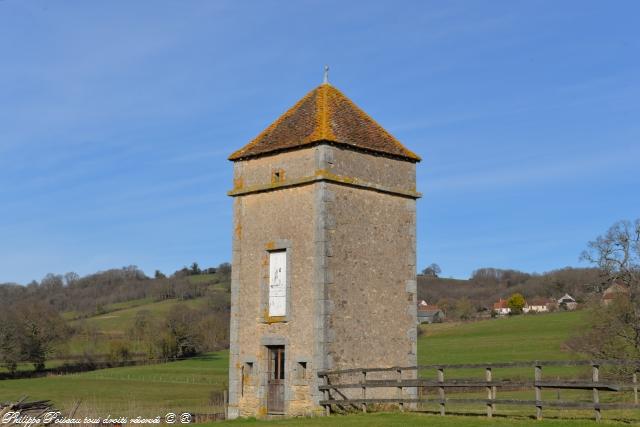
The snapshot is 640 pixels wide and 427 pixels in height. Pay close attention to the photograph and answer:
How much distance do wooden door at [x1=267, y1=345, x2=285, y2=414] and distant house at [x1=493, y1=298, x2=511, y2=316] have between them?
7783cm

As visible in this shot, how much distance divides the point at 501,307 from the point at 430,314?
10485mm

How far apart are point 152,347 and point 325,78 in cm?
5591

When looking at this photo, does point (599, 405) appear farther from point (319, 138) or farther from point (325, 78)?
point (325, 78)

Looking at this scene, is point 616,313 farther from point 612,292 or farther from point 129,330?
point 129,330

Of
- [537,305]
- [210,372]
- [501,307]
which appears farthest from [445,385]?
[501,307]

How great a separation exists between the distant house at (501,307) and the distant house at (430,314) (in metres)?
6.85

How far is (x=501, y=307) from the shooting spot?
105 meters

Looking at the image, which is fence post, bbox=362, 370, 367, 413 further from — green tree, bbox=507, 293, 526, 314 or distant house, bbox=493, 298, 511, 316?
distant house, bbox=493, 298, 511, 316

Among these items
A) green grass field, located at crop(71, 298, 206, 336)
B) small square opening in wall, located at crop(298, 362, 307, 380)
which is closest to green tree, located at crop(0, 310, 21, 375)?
green grass field, located at crop(71, 298, 206, 336)

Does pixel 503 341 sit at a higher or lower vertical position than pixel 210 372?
higher

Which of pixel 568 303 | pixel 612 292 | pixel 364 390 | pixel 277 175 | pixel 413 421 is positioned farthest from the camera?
pixel 568 303

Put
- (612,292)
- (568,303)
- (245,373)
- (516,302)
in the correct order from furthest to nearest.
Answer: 1. (516,302)
2. (568,303)
3. (612,292)
4. (245,373)

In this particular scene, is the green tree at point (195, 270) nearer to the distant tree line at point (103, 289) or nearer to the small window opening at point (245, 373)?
the distant tree line at point (103, 289)

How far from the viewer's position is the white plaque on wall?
21344 mm
